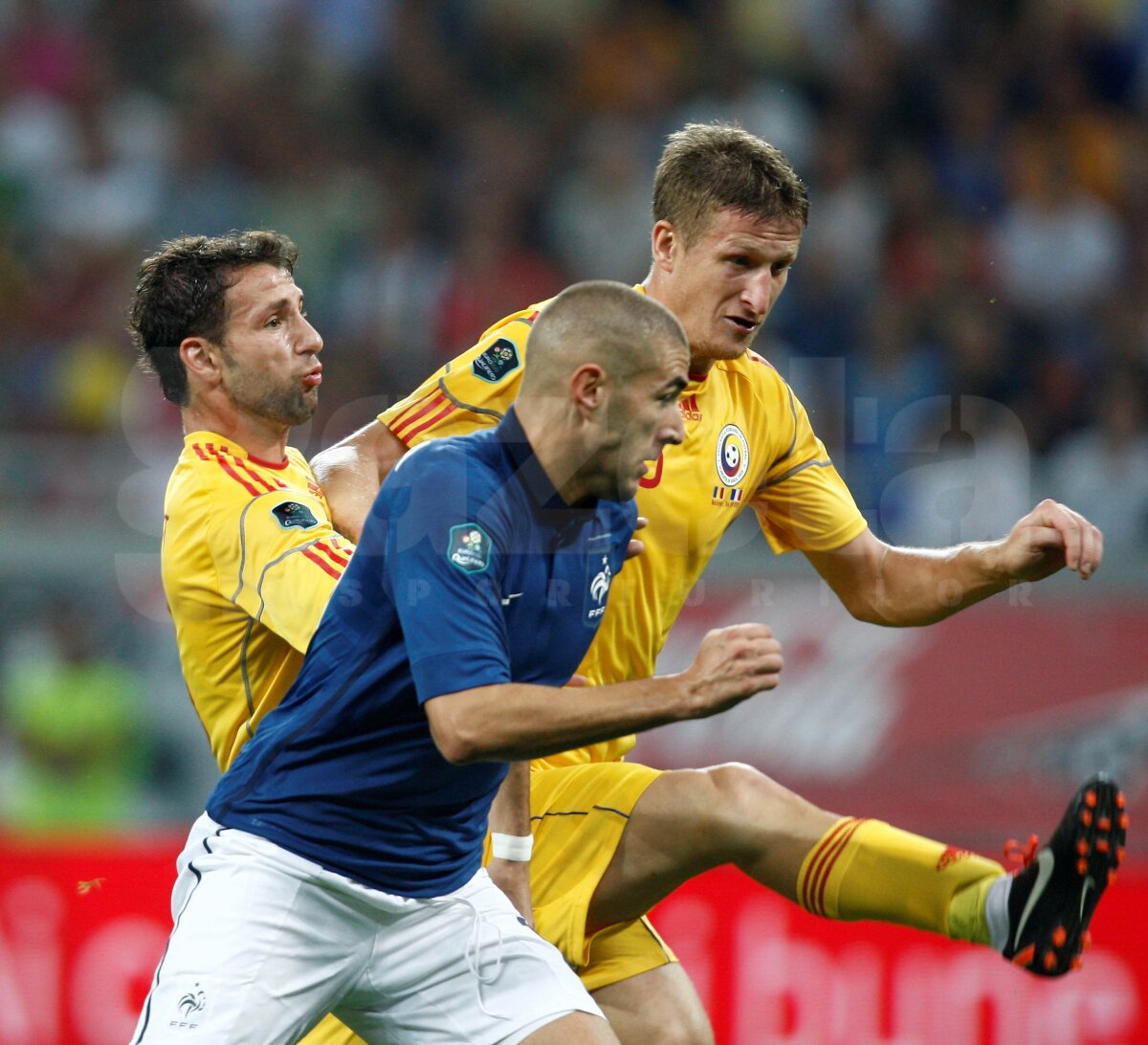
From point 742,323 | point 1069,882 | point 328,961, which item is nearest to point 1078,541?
point 1069,882

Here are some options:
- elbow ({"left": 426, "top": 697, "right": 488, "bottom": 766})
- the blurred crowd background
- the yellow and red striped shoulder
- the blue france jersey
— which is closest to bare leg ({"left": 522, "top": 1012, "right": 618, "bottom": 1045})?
the blue france jersey

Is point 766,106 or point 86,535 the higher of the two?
point 766,106

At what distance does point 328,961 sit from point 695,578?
156cm

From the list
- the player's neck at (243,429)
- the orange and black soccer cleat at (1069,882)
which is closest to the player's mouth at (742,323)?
the player's neck at (243,429)

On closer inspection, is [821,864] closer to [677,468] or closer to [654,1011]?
[654,1011]

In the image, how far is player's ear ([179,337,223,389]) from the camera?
442 centimetres

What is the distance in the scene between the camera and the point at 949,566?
4.62m

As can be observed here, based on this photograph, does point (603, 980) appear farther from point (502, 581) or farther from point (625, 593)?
point (502, 581)

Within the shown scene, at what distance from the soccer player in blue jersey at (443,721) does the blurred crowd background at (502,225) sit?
163 inches

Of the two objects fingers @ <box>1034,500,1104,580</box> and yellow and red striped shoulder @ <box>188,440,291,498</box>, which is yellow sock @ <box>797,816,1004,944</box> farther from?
yellow and red striped shoulder @ <box>188,440,291,498</box>

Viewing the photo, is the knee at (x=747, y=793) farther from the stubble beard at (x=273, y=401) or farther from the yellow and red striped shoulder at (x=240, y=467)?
the stubble beard at (x=273, y=401)

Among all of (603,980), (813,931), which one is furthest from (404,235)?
(603,980)

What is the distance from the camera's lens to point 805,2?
11.1 m

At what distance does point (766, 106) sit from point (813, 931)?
5593mm
